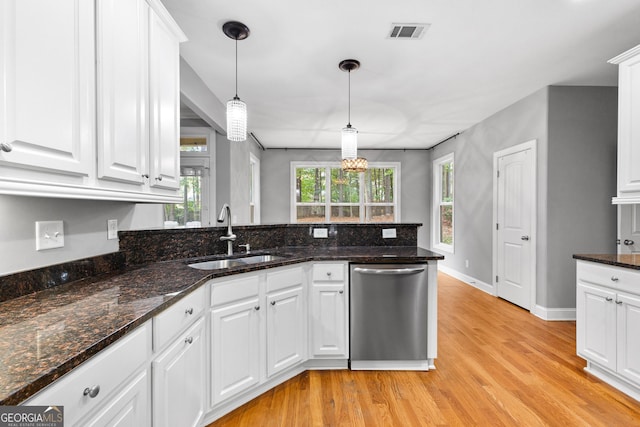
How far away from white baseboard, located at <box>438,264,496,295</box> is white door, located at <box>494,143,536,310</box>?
0.21 metres

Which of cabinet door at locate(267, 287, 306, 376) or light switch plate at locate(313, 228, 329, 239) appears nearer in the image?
cabinet door at locate(267, 287, 306, 376)

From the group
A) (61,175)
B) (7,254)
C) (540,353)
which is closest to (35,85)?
(61,175)

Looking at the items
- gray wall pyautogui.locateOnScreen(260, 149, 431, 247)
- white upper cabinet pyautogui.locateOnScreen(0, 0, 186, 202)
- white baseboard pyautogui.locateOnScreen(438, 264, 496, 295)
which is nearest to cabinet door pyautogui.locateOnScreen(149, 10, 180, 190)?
white upper cabinet pyautogui.locateOnScreen(0, 0, 186, 202)

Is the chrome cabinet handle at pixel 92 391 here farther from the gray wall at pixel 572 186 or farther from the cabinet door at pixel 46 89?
the gray wall at pixel 572 186

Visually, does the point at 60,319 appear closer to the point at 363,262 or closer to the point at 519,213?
the point at 363,262

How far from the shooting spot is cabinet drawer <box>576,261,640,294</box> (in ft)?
6.65

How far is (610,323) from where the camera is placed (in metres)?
2.18

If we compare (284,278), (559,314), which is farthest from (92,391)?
(559,314)

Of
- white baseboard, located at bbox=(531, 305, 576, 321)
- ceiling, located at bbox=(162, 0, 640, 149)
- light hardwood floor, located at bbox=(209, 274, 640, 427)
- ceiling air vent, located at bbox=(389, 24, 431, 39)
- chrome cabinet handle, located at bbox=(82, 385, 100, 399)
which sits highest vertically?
ceiling, located at bbox=(162, 0, 640, 149)

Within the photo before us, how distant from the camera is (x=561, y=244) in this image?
360 cm

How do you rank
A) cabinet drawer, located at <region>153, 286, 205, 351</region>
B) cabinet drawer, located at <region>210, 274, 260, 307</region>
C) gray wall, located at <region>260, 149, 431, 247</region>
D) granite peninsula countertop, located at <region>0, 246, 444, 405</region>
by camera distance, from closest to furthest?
granite peninsula countertop, located at <region>0, 246, 444, 405</region>, cabinet drawer, located at <region>153, 286, 205, 351</region>, cabinet drawer, located at <region>210, 274, 260, 307</region>, gray wall, located at <region>260, 149, 431, 247</region>

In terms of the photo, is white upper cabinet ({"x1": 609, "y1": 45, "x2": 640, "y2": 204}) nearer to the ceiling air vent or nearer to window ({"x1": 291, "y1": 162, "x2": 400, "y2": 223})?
the ceiling air vent

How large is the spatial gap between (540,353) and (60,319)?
11.1ft

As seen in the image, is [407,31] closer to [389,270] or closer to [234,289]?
[389,270]
